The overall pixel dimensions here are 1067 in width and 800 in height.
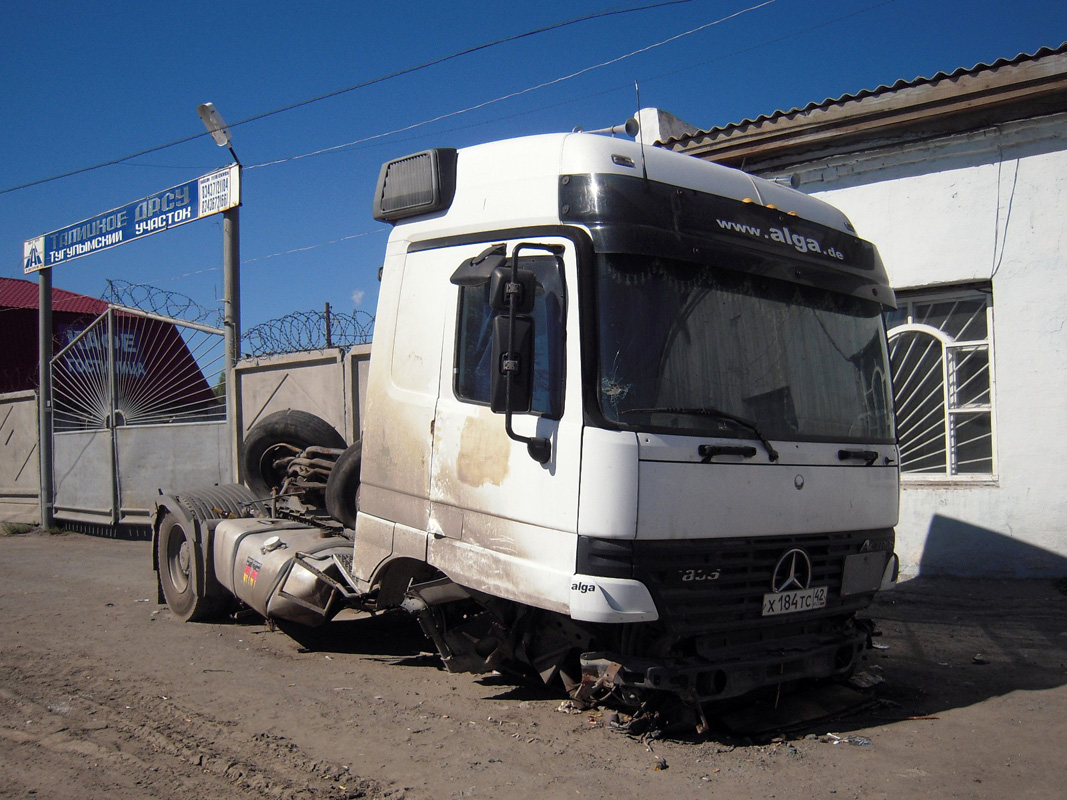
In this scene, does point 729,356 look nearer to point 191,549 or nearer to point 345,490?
point 345,490

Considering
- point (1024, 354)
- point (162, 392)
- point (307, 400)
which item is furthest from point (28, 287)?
point (1024, 354)

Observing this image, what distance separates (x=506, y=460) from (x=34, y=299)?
897 inches

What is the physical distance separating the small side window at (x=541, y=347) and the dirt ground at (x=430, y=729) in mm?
1569

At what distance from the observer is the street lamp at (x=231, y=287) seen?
37.8 feet

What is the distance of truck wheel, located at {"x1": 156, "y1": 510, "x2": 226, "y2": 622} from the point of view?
690cm

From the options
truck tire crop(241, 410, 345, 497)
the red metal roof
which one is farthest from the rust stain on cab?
the red metal roof

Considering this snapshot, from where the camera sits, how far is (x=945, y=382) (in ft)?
27.0

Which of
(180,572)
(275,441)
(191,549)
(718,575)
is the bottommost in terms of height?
(180,572)

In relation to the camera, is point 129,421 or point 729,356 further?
point 129,421

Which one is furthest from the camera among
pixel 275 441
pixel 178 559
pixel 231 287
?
pixel 231 287

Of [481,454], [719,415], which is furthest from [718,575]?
[481,454]

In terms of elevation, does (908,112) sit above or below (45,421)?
above

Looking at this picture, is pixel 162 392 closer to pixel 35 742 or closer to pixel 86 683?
pixel 86 683

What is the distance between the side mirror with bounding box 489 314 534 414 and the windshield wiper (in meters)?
0.43
